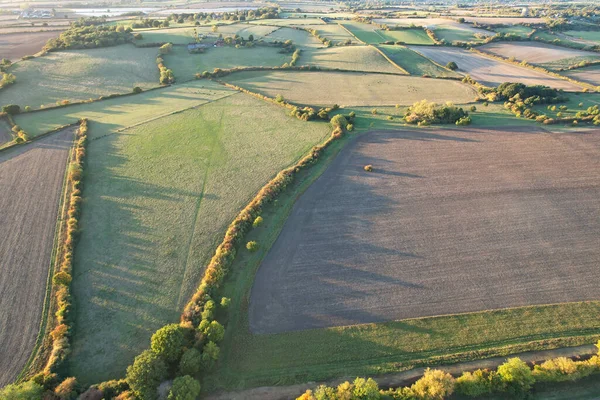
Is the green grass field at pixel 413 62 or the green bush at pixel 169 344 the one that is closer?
the green bush at pixel 169 344

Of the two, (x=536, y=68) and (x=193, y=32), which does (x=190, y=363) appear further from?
(x=193, y=32)

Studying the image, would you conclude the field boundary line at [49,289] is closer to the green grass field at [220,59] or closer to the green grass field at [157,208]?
the green grass field at [157,208]

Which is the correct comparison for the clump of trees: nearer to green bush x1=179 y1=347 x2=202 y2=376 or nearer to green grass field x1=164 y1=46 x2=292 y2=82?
green grass field x1=164 y1=46 x2=292 y2=82

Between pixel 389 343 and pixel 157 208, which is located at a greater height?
pixel 157 208

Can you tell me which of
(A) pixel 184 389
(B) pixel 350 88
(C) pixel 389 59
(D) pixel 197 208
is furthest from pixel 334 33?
(A) pixel 184 389

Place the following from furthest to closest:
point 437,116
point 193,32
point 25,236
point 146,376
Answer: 1. point 193,32
2. point 437,116
3. point 25,236
4. point 146,376

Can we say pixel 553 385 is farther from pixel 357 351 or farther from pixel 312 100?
pixel 312 100

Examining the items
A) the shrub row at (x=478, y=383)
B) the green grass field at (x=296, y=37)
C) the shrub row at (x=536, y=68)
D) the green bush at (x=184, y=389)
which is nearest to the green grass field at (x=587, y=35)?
the shrub row at (x=536, y=68)
